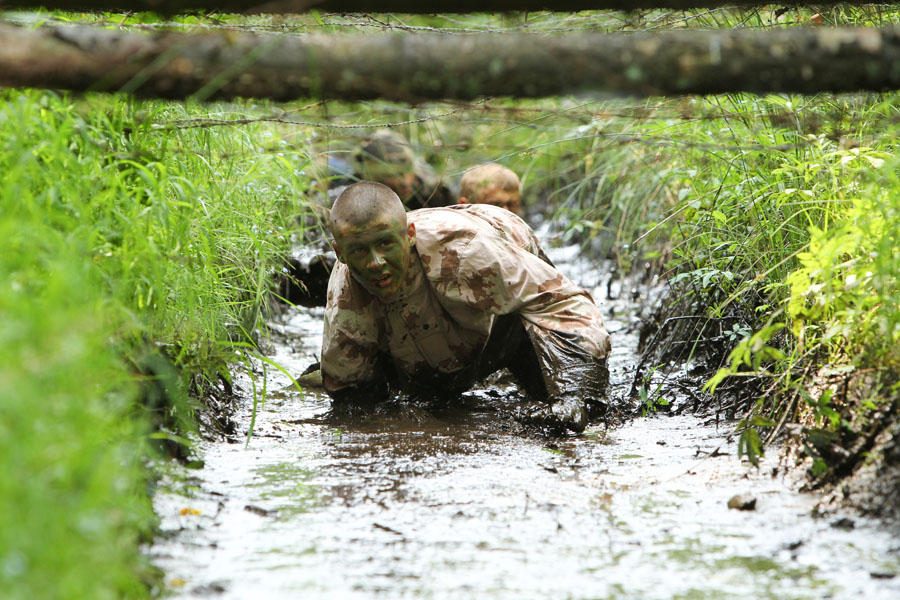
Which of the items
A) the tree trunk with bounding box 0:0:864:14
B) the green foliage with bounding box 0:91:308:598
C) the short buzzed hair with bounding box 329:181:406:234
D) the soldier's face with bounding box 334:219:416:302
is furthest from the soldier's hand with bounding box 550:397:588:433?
the tree trunk with bounding box 0:0:864:14

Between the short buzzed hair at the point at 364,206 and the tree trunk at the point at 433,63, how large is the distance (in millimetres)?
1827

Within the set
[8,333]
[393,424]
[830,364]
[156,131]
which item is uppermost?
[156,131]

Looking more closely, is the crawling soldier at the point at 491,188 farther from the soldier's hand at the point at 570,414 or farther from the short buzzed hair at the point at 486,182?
the soldier's hand at the point at 570,414

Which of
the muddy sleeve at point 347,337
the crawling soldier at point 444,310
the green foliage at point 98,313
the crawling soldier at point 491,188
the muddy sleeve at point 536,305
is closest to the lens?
the green foliage at point 98,313

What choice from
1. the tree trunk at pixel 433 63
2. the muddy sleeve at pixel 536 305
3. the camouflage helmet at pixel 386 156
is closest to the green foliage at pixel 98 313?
the tree trunk at pixel 433 63

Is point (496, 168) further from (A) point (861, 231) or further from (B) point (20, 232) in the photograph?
(B) point (20, 232)

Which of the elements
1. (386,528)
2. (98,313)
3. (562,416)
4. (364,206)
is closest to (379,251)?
(364,206)

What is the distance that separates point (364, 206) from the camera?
500cm

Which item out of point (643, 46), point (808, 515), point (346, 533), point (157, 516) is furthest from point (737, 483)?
point (157, 516)

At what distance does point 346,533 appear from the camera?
3520 mm

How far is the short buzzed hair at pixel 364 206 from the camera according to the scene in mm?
4996

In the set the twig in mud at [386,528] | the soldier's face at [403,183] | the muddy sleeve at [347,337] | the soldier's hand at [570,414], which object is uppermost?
the soldier's face at [403,183]

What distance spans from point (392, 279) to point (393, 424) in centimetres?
68

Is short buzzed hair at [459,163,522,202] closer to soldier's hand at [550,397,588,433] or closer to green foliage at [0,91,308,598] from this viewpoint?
green foliage at [0,91,308,598]
